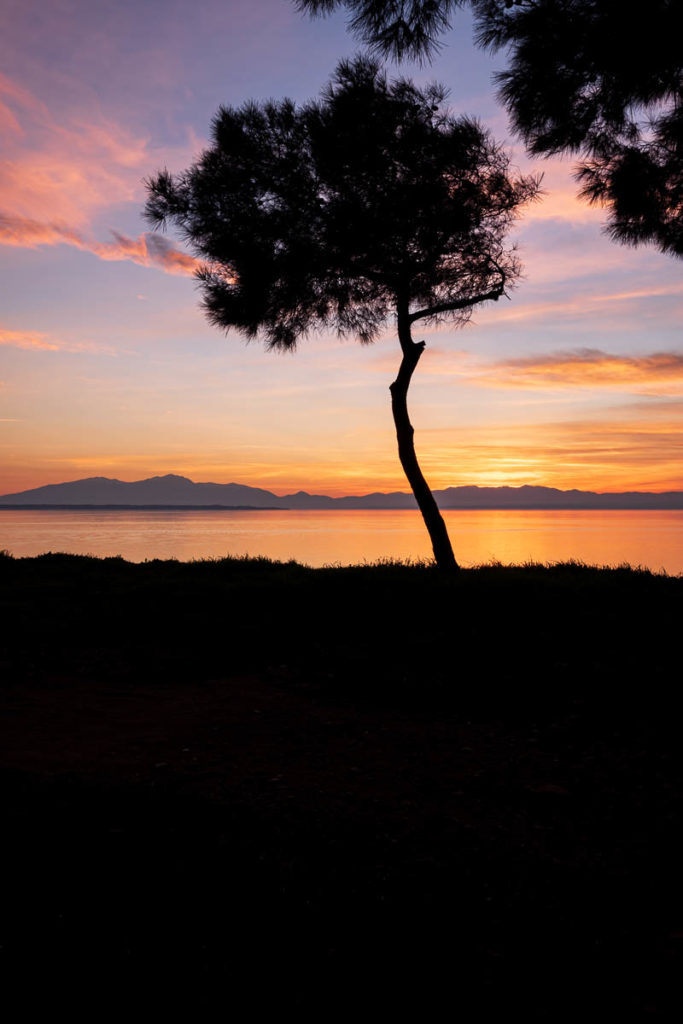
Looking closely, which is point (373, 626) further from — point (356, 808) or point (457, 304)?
point (457, 304)

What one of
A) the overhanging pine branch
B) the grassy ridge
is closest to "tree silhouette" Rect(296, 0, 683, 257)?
the overhanging pine branch

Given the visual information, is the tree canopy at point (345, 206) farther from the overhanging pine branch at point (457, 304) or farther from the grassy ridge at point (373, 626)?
the grassy ridge at point (373, 626)

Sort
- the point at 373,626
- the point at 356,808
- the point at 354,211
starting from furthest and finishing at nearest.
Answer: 1. the point at 354,211
2. the point at 373,626
3. the point at 356,808

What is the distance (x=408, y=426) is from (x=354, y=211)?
15.1 feet

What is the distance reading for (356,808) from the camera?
18.4 feet

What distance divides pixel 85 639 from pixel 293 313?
28.6 feet

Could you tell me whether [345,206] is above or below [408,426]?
above

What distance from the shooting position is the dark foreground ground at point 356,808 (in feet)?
11.7

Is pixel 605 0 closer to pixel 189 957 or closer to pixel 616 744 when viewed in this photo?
pixel 616 744

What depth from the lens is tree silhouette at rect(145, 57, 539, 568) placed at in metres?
14.6

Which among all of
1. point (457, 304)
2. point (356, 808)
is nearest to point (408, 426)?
point (457, 304)

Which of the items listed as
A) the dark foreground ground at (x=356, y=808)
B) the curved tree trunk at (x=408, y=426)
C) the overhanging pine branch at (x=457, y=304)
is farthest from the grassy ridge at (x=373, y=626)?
the overhanging pine branch at (x=457, y=304)

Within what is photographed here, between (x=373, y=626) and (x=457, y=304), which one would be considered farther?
(x=457, y=304)

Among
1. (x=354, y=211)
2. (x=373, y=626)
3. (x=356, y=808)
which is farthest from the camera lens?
(x=354, y=211)
